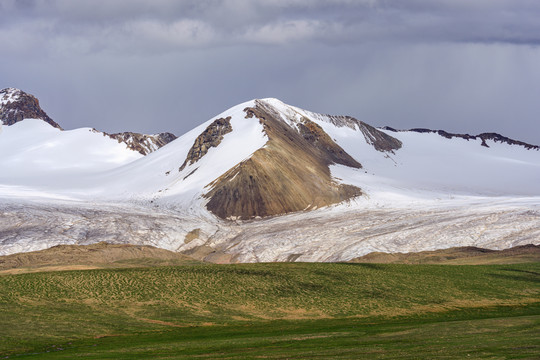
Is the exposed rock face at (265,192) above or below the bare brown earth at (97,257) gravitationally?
above

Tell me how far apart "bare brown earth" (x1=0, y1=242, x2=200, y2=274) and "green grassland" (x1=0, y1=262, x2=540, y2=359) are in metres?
32.9

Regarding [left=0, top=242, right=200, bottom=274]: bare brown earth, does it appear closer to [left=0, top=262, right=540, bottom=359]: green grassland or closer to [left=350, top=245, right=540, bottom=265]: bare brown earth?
[left=0, top=262, right=540, bottom=359]: green grassland

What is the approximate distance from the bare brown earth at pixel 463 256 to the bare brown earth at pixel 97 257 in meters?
35.7

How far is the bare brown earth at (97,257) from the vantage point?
122062 millimetres

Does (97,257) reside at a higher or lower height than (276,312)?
higher

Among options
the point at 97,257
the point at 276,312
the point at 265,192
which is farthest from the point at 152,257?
the point at 276,312

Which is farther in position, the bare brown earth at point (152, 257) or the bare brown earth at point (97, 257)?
the bare brown earth at point (97, 257)

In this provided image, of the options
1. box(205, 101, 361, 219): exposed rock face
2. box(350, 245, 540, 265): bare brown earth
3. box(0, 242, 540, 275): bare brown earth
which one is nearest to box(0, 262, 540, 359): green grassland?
box(350, 245, 540, 265): bare brown earth

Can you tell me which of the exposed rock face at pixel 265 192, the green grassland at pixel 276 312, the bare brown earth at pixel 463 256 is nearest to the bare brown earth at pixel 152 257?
the bare brown earth at pixel 463 256

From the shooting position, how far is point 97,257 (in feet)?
422

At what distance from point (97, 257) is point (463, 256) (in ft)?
224

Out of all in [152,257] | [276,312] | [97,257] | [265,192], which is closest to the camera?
[276,312]

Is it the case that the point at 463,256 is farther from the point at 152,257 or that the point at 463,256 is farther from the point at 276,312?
the point at 276,312

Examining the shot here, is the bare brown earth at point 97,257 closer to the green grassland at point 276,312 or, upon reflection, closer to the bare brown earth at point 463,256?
the green grassland at point 276,312
